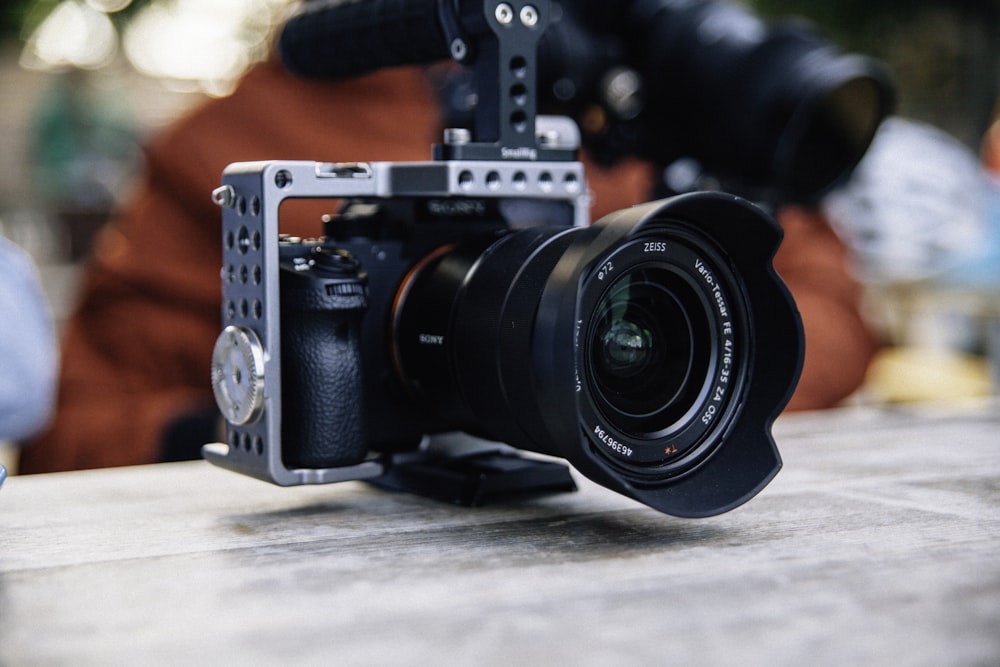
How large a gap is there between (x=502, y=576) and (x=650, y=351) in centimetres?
18

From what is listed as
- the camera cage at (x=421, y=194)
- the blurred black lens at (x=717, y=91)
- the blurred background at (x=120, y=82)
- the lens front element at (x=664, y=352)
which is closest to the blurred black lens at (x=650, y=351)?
the lens front element at (x=664, y=352)

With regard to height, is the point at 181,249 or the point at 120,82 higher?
the point at 120,82

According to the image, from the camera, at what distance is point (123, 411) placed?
55.1 inches

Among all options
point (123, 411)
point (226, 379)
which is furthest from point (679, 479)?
point (123, 411)

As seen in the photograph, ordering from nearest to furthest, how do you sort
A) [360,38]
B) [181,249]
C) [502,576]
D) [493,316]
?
[502,576], [493,316], [360,38], [181,249]

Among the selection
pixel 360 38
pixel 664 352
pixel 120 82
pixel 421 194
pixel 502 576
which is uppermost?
pixel 120 82

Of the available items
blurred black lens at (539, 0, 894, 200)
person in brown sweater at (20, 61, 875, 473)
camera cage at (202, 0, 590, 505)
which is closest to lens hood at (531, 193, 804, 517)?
camera cage at (202, 0, 590, 505)

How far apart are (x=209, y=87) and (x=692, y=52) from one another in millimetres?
3455

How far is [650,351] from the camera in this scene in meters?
0.67

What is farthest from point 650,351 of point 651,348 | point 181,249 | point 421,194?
point 181,249

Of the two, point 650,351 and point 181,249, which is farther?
point 181,249

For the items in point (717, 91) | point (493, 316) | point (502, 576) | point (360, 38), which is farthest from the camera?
point (717, 91)

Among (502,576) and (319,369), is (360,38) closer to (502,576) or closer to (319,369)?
(319,369)

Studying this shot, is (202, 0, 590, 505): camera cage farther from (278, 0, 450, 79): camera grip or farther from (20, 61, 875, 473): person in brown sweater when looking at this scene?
(20, 61, 875, 473): person in brown sweater
